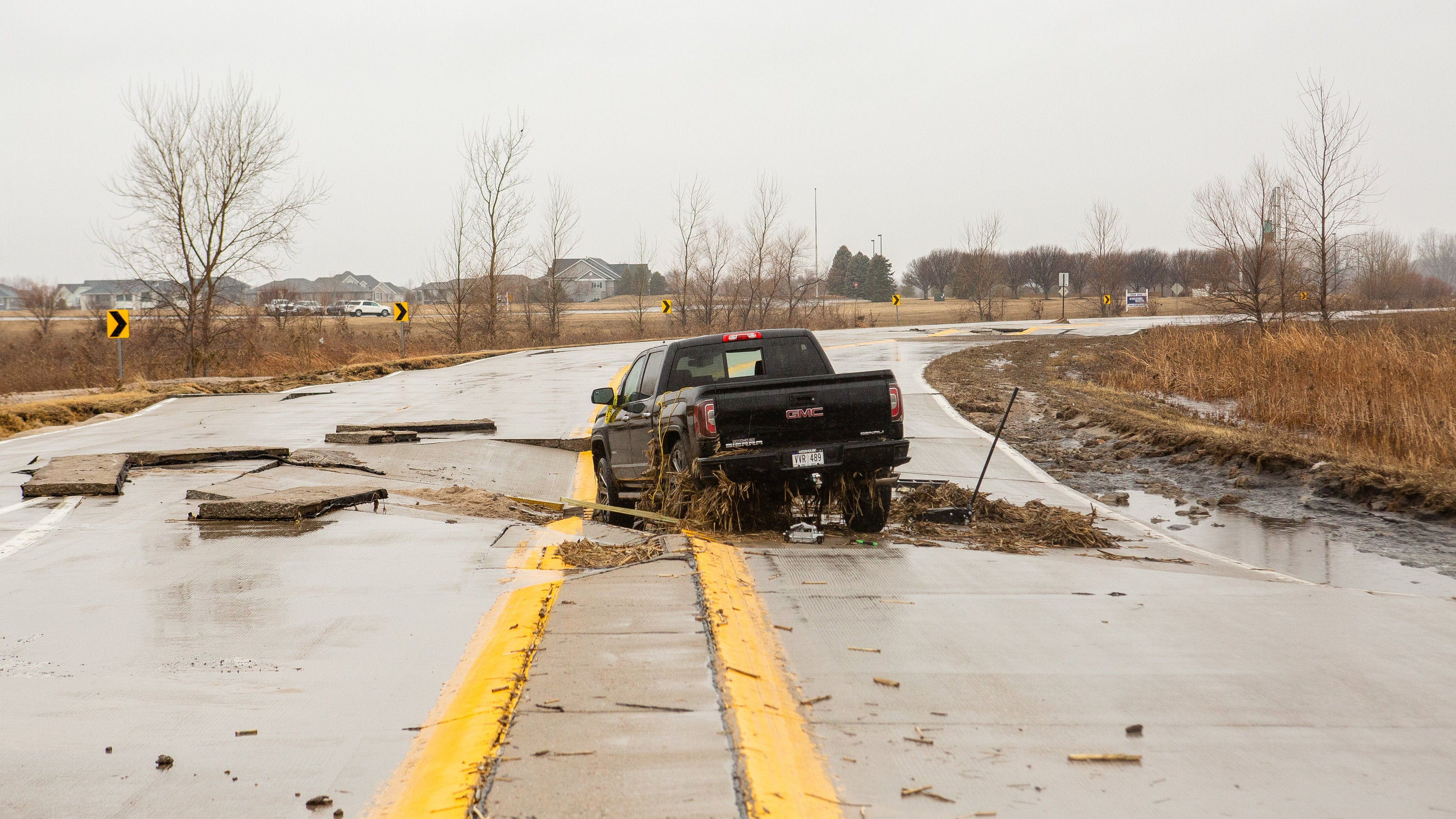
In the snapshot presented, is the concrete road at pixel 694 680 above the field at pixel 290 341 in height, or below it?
below

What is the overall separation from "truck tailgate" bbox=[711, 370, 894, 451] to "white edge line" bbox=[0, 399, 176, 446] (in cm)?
1309

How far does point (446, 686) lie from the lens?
4.36 m

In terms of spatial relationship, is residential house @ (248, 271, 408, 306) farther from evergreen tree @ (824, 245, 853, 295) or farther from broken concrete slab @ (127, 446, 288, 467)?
broken concrete slab @ (127, 446, 288, 467)

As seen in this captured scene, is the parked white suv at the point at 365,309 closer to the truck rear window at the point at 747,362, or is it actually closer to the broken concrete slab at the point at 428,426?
the broken concrete slab at the point at 428,426

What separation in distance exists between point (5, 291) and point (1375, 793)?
7526 inches

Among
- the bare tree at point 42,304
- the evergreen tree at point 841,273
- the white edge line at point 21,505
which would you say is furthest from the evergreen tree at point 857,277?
the white edge line at point 21,505

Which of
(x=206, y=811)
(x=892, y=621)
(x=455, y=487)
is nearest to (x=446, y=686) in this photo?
(x=206, y=811)

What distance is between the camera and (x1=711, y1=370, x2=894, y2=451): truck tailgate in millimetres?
7656

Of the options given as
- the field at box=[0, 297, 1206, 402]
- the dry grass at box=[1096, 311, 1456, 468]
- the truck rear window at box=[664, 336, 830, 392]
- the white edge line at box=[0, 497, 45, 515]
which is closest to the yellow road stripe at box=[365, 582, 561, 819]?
the truck rear window at box=[664, 336, 830, 392]

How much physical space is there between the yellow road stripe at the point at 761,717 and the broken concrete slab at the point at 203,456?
7800 millimetres

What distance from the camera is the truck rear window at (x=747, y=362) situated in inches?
366

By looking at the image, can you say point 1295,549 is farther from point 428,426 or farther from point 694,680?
point 428,426

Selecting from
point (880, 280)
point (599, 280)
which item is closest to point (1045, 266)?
point (880, 280)

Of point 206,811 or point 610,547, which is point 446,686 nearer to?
point 206,811
